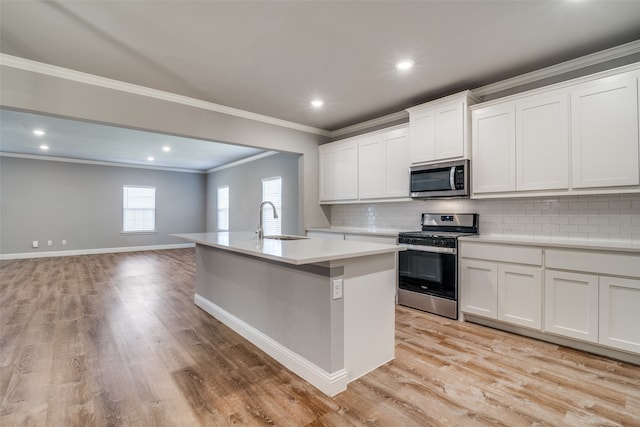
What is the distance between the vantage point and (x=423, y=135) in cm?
383

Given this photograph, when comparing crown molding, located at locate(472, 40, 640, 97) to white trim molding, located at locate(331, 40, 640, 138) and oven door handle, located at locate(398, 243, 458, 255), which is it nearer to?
white trim molding, located at locate(331, 40, 640, 138)

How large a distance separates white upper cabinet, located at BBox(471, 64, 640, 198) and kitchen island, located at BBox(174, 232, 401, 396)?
1.73 m

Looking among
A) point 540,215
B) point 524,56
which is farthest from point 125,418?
point 524,56

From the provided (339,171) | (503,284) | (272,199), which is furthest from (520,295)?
(272,199)

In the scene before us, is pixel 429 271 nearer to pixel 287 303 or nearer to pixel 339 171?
pixel 287 303

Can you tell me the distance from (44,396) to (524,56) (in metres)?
4.79

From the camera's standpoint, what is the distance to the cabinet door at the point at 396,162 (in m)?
4.15

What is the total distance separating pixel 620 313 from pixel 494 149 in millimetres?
1809

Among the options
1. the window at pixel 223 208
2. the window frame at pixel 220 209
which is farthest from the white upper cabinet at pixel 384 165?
the window at pixel 223 208

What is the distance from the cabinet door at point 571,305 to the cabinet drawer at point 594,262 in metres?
0.07

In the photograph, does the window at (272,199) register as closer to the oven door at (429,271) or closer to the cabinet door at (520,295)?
the oven door at (429,271)

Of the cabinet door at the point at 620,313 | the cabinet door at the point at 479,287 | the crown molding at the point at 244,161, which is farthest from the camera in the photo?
the crown molding at the point at 244,161

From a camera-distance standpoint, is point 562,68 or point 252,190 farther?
point 252,190

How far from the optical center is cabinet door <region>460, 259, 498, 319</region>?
3105mm
